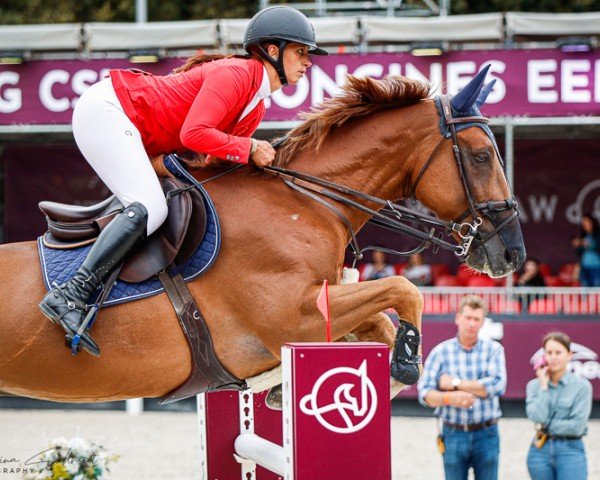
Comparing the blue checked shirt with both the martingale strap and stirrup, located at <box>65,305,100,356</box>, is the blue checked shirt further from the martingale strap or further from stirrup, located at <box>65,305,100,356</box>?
stirrup, located at <box>65,305,100,356</box>

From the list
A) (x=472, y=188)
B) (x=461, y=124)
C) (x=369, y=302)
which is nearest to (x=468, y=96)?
(x=461, y=124)

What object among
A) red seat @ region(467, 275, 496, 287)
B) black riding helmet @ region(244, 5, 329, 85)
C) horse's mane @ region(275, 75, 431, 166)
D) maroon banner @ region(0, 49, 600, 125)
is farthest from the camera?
red seat @ region(467, 275, 496, 287)

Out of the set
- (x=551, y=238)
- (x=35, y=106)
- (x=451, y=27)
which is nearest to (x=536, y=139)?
(x=551, y=238)

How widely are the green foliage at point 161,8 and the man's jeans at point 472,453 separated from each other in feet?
62.3

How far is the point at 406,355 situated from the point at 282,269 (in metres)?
0.71

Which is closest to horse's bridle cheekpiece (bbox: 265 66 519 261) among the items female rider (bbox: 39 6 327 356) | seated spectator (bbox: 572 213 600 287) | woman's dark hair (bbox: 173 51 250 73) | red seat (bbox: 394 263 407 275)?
female rider (bbox: 39 6 327 356)

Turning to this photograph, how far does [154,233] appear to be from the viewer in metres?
4.76

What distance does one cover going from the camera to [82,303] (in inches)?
179

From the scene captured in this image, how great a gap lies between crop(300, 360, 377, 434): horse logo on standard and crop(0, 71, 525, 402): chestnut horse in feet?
2.07

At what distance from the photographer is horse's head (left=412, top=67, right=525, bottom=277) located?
4887 millimetres

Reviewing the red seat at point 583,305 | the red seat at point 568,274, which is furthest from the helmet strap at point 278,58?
the red seat at point 568,274

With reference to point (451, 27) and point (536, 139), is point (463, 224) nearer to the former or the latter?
point (451, 27)

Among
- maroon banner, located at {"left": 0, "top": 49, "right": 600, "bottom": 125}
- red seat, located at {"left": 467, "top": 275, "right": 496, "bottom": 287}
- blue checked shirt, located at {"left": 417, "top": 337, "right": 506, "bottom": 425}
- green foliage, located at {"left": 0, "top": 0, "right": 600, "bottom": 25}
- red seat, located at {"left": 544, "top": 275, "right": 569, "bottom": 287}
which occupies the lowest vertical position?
blue checked shirt, located at {"left": 417, "top": 337, "right": 506, "bottom": 425}

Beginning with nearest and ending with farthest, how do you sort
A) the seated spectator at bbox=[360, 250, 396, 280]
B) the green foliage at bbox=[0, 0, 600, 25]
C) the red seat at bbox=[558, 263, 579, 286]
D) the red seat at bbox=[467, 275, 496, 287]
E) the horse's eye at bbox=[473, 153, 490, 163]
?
the horse's eye at bbox=[473, 153, 490, 163] < the red seat at bbox=[467, 275, 496, 287] < the seated spectator at bbox=[360, 250, 396, 280] < the red seat at bbox=[558, 263, 579, 286] < the green foliage at bbox=[0, 0, 600, 25]
